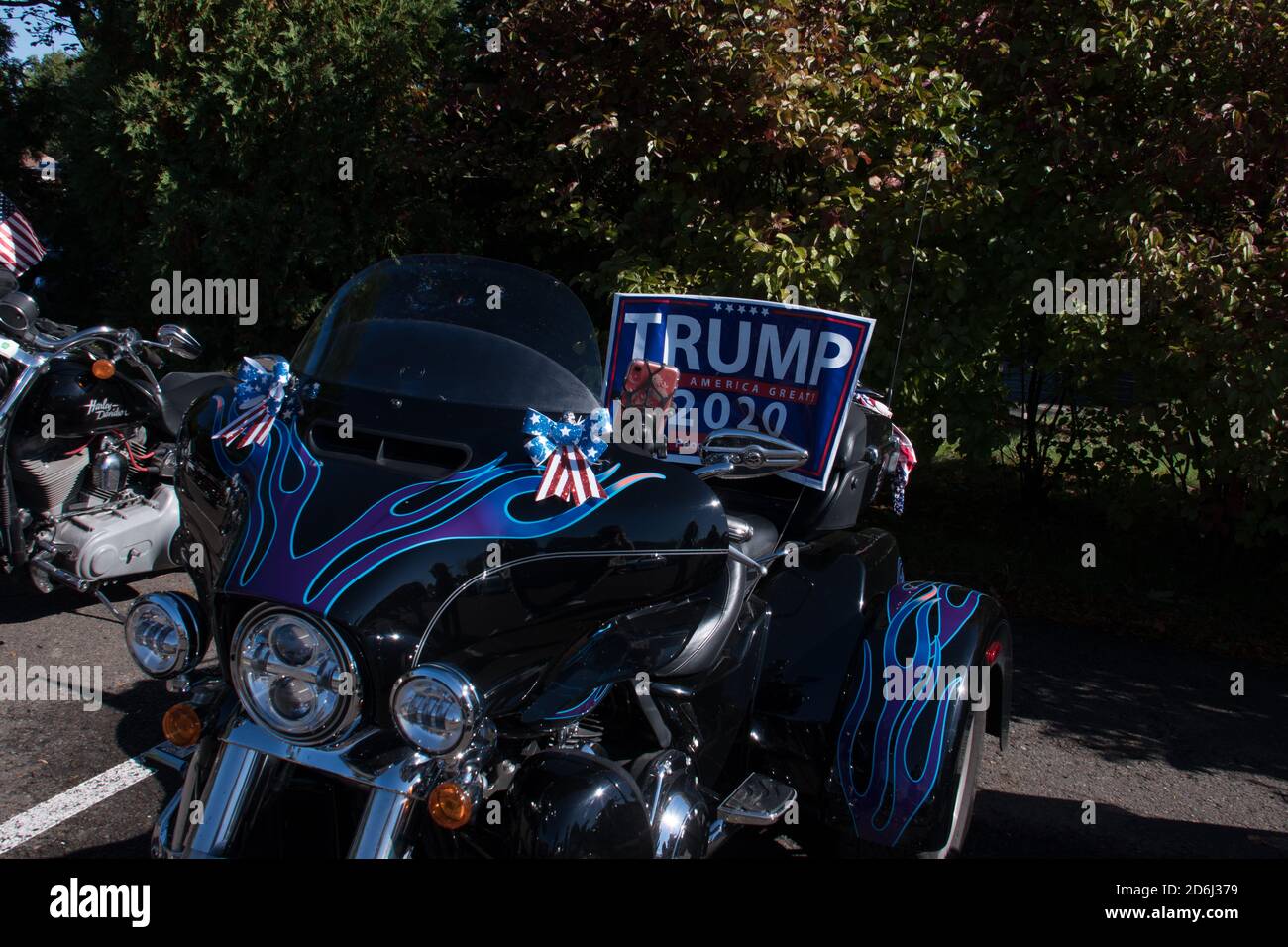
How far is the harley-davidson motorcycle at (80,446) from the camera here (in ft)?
16.2

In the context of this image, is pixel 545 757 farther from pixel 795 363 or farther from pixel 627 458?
pixel 795 363

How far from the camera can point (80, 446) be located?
5.20m

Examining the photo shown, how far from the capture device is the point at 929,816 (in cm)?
292

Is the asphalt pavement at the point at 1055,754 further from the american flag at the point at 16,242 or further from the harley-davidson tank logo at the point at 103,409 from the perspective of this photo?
the american flag at the point at 16,242

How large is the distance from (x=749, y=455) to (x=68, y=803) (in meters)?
2.71

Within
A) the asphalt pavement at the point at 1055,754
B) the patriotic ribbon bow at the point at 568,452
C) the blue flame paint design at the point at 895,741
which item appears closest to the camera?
the patriotic ribbon bow at the point at 568,452

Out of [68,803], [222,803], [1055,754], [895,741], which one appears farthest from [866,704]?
[68,803]

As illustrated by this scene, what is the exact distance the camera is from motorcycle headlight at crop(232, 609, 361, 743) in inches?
81.0

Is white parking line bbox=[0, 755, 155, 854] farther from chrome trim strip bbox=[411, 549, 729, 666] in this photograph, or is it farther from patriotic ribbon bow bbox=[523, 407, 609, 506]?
patriotic ribbon bow bbox=[523, 407, 609, 506]

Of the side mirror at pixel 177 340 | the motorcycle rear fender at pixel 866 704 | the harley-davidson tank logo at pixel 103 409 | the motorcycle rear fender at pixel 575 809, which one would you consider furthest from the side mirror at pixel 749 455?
the harley-davidson tank logo at pixel 103 409

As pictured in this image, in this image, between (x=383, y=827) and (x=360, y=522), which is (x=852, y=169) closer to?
(x=360, y=522)

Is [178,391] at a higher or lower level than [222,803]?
higher
